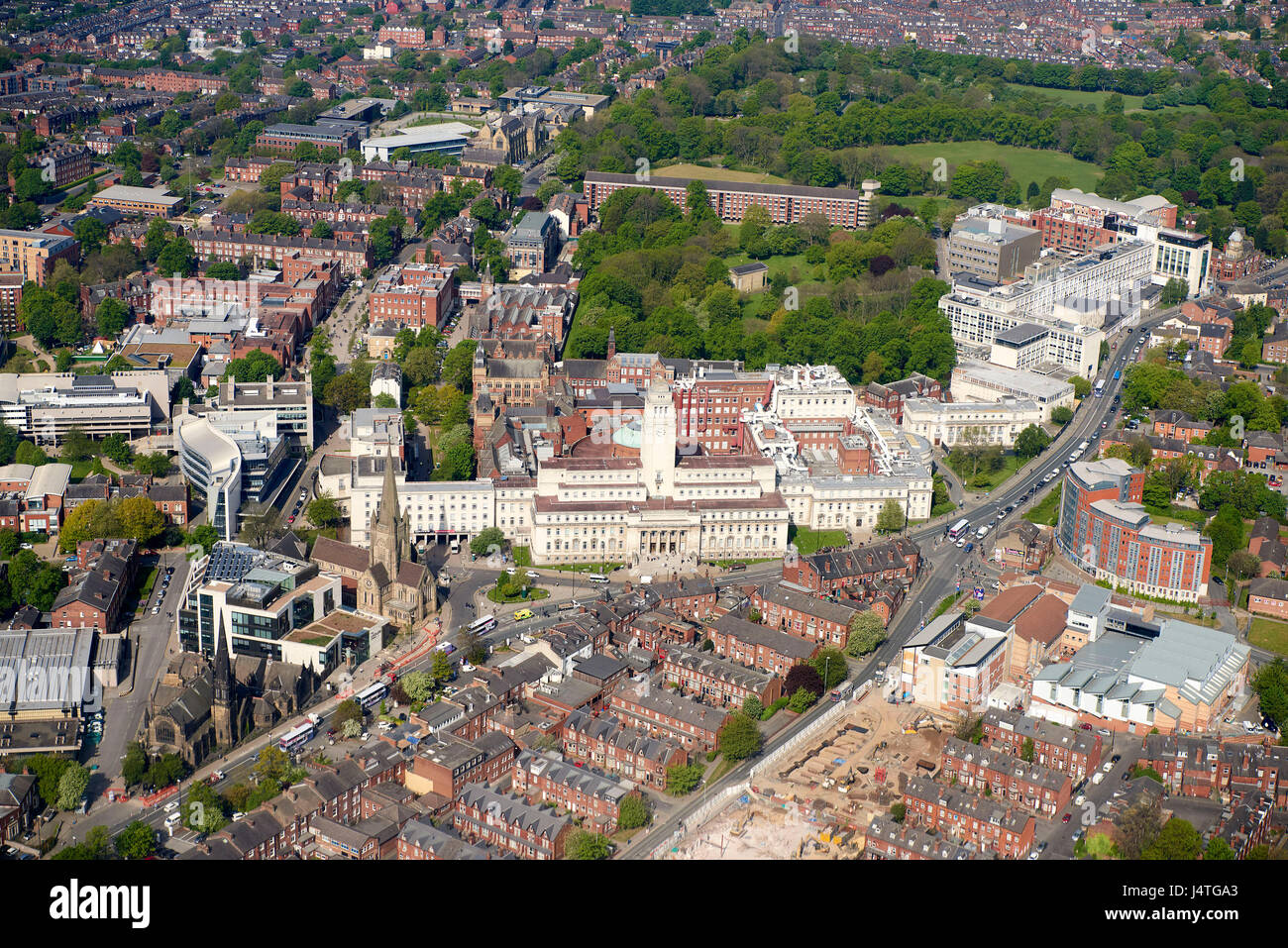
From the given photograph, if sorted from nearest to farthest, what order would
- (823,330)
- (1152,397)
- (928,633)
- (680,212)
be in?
(928,633) → (1152,397) → (823,330) → (680,212)

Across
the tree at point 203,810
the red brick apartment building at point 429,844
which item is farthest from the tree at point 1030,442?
the tree at point 203,810

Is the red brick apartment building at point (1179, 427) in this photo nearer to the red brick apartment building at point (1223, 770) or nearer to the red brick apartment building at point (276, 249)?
the red brick apartment building at point (1223, 770)

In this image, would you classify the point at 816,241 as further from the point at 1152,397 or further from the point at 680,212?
the point at 1152,397

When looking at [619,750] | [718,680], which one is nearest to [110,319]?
[718,680]

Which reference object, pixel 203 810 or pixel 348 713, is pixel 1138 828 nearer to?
pixel 348 713

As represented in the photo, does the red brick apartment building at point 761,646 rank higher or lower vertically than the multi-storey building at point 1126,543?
lower

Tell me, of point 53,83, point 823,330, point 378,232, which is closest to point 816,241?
point 823,330
